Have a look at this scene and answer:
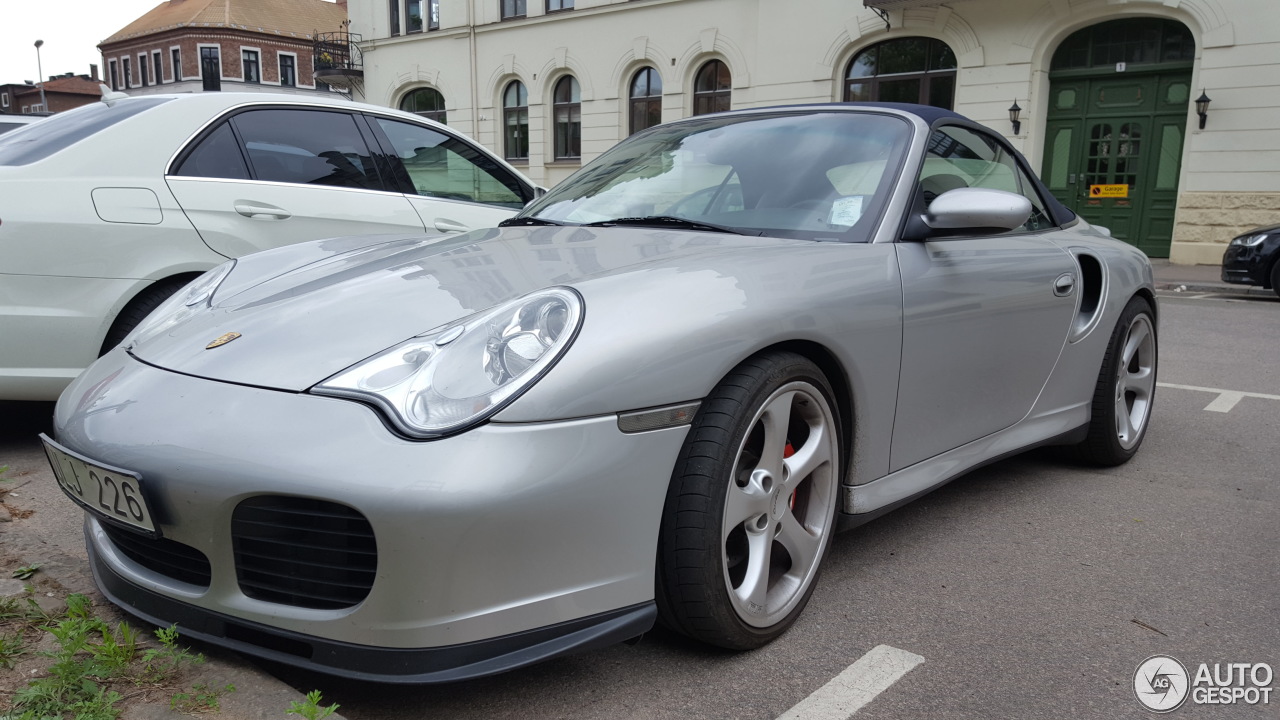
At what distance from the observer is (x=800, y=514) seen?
2.42m

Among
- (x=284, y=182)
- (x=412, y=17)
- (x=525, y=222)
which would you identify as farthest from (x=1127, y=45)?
(x=412, y=17)

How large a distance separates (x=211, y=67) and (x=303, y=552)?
198 ft

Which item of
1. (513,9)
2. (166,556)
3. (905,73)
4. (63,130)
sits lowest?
(166,556)

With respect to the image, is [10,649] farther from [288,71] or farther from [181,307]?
[288,71]

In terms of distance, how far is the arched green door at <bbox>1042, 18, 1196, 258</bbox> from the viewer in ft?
52.7

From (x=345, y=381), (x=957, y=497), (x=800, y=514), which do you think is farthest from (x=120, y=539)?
(x=957, y=497)

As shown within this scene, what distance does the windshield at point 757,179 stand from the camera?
8.89ft

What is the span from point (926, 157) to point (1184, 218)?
49.9ft

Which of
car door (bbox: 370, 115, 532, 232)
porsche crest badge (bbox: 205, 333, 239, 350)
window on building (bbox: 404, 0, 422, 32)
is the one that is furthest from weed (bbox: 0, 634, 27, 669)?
window on building (bbox: 404, 0, 422, 32)

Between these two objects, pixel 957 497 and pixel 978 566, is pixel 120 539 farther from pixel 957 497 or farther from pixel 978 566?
pixel 957 497

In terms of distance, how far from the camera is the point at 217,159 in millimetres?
4035

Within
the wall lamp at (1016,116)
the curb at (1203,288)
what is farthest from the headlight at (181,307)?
the wall lamp at (1016,116)

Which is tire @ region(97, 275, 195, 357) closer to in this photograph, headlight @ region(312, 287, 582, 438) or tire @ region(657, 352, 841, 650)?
headlight @ region(312, 287, 582, 438)

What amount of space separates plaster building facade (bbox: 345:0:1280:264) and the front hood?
622 inches
